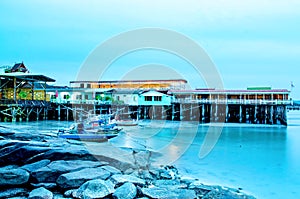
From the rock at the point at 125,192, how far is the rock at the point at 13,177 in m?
2.94

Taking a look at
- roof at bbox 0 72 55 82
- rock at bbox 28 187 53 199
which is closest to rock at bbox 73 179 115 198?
rock at bbox 28 187 53 199

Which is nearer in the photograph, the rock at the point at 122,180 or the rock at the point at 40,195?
the rock at the point at 40,195

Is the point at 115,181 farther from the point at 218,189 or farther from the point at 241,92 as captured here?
the point at 241,92

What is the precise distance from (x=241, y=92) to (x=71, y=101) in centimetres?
2408

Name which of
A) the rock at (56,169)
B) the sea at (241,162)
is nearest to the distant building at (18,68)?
the sea at (241,162)

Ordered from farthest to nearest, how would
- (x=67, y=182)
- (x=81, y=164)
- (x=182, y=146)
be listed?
(x=182, y=146) < (x=81, y=164) < (x=67, y=182)

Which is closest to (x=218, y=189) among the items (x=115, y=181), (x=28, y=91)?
(x=115, y=181)

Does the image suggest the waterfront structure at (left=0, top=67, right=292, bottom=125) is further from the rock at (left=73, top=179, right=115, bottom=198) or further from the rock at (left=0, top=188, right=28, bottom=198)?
the rock at (left=73, top=179, right=115, bottom=198)

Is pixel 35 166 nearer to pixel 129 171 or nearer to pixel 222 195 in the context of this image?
pixel 129 171

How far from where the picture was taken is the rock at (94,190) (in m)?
7.68

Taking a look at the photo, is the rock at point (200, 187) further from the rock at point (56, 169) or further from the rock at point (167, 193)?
the rock at point (56, 169)

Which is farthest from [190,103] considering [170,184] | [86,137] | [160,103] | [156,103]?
[170,184]

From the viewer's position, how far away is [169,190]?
8562 mm

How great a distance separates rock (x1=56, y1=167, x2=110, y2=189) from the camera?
843 centimetres
